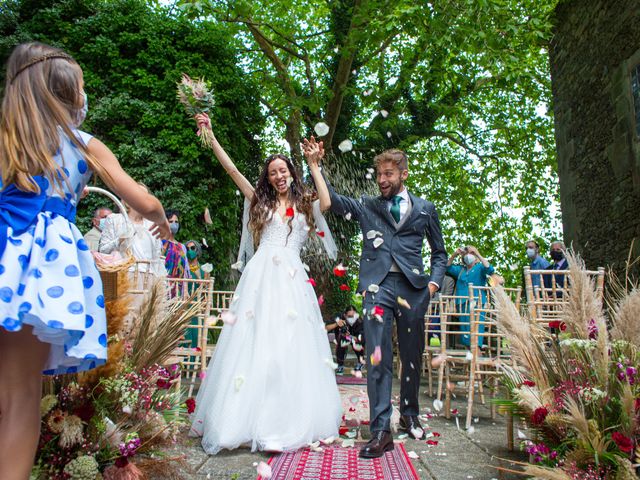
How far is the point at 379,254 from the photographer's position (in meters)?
4.29

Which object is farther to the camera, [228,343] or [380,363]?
[228,343]

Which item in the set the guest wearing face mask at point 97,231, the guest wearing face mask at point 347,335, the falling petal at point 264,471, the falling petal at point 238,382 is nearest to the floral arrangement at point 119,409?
the falling petal at point 264,471

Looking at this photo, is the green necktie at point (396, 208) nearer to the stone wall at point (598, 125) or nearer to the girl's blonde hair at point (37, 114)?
the girl's blonde hair at point (37, 114)

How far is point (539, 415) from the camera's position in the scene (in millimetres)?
2553

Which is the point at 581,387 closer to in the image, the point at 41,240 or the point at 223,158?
the point at 41,240

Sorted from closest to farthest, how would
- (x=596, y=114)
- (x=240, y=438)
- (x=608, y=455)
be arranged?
(x=608, y=455)
(x=240, y=438)
(x=596, y=114)

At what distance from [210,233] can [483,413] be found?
666cm

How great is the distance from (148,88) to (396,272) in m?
8.39

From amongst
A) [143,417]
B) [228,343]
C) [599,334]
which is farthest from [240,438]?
[599,334]

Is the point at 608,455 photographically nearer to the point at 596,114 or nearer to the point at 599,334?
the point at 599,334

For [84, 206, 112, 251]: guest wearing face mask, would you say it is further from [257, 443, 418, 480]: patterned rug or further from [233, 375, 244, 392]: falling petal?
[257, 443, 418, 480]: patterned rug

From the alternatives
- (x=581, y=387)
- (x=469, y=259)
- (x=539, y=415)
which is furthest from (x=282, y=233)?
(x=469, y=259)

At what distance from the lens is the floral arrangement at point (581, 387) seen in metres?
2.18

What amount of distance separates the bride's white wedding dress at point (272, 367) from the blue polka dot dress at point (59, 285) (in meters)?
1.96
